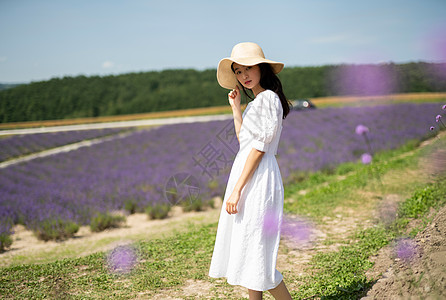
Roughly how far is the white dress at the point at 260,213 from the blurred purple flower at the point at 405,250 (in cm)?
115

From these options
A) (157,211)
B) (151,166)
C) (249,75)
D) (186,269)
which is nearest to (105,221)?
(157,211)

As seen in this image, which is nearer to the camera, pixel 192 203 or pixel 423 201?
pixel 423 201

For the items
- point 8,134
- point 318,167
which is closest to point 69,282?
point 318,167

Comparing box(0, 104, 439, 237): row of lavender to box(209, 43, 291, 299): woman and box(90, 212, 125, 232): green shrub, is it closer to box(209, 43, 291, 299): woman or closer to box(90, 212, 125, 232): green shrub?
box(90, 212, 125, 232): green shrub

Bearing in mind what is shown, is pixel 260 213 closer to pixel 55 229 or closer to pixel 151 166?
pixel 55 229

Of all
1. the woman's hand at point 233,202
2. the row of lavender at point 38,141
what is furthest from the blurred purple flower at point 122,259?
the row of lavender at point 38,141

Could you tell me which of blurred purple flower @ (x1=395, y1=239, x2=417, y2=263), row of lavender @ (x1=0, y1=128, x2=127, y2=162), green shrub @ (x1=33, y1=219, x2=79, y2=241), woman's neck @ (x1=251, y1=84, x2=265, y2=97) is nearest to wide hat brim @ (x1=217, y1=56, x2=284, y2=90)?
woman's neck @ (x1=251, y1=84, x2=265, y2=97)

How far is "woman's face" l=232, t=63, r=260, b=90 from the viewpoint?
2.21 m

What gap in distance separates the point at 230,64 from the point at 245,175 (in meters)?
0.77

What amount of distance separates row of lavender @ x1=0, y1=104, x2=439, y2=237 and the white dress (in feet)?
9.02

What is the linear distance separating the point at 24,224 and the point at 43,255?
162 cm

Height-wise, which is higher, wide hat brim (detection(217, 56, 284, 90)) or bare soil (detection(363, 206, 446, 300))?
wide hat brim (detection(217, 56, 284, 90))

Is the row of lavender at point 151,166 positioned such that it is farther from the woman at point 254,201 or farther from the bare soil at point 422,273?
the bare soil at point 422,273

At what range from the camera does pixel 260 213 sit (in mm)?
2053
